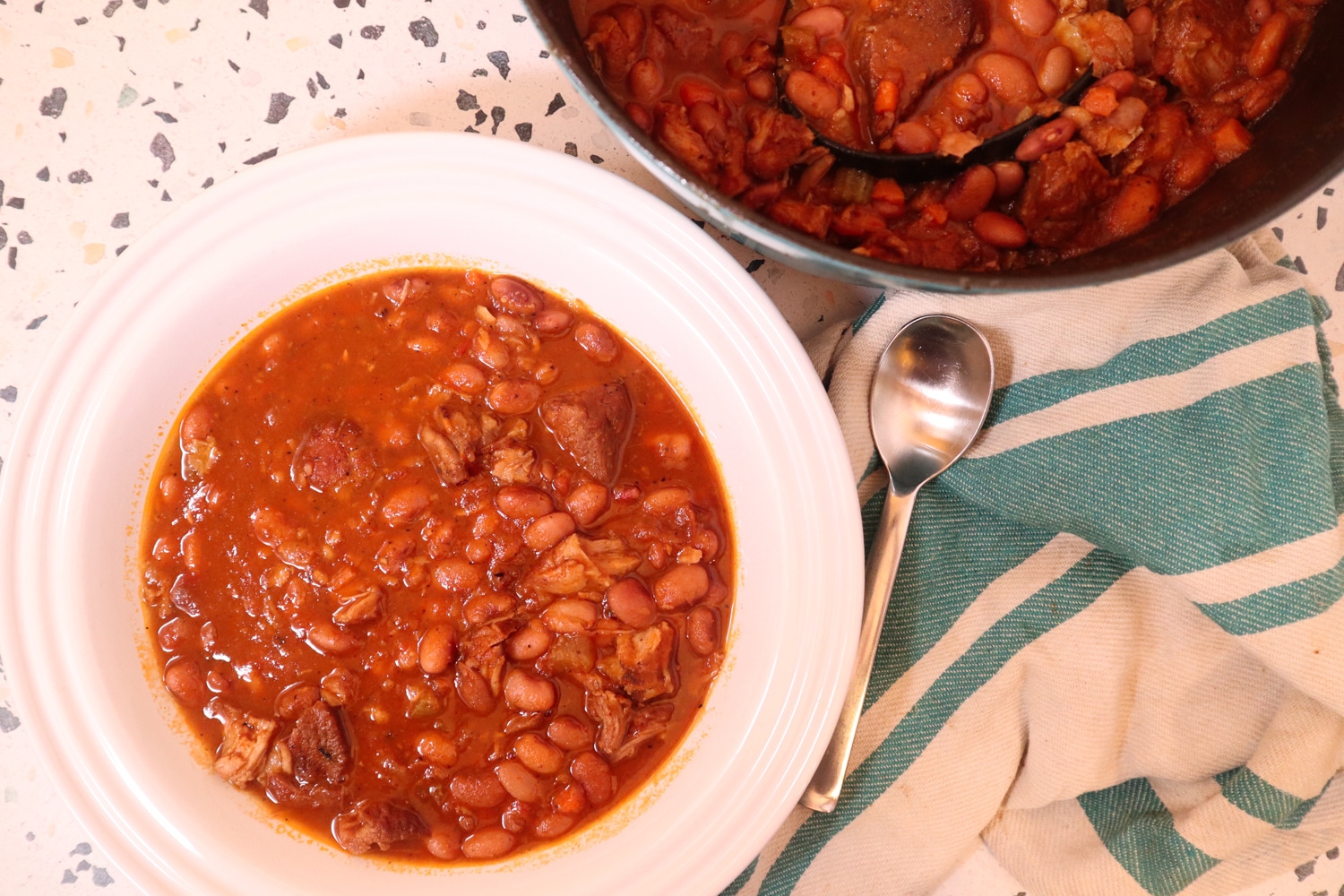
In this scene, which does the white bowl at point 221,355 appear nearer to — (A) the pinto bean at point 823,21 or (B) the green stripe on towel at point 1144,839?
(A) the pinto bean at point 823,21

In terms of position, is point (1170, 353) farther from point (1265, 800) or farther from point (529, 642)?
point (529, 642)

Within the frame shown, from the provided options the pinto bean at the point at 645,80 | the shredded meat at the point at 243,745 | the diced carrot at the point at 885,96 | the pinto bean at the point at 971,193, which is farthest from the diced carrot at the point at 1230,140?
the shredded meat at the point at 243,745

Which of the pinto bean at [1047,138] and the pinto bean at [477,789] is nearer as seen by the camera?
the pinto bean at [1047,138]

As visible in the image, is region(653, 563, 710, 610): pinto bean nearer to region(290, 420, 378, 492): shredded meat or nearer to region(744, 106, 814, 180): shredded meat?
region(290, 420, 378, 492): shredded meat

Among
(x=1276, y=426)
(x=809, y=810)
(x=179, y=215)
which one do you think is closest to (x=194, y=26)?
(x=179, y=215)

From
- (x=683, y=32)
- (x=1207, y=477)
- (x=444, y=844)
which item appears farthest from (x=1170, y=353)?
(x=444, y=844)
